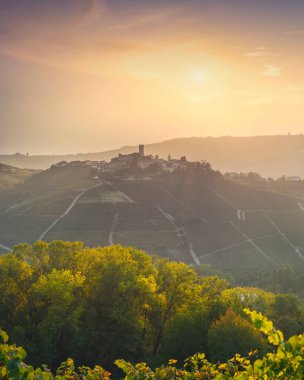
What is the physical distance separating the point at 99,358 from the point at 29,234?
353ft

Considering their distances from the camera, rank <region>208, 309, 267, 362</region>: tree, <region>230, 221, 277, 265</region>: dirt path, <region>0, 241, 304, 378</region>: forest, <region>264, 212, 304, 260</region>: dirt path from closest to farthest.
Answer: <region>0, 241, 304, 378</region>: forest < <region>208, 309, 267, 362</region>: tree < <region>230, 221, 277, 265</region>: dirt path < <region>264, 212, 304, 260</region>: dirt path

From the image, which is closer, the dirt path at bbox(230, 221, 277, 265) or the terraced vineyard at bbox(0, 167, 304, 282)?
the dirt path at bbox(230, 221, 277, 265)

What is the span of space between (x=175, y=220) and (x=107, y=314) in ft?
395

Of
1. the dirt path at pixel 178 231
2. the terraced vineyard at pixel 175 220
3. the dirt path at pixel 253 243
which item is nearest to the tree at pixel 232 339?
the terraced vineyard at pixel 175 220

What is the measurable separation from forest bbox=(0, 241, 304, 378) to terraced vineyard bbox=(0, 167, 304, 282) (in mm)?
80205

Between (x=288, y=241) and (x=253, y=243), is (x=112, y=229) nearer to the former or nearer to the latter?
(x=253, y=243)

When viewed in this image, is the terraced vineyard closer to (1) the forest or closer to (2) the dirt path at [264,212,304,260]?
(2) the dirt path at [264,212,304,260]

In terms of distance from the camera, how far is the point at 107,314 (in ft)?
128

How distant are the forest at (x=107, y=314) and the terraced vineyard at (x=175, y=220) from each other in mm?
80205

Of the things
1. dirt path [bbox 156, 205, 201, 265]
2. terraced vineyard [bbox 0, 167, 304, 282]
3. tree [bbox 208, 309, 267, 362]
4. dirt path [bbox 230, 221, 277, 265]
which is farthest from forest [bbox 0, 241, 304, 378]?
dirt path [bbox 230, 221, 277, 265]

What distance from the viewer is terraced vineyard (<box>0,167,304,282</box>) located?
137 meters

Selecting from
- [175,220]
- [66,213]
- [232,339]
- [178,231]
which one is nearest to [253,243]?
[178,231]

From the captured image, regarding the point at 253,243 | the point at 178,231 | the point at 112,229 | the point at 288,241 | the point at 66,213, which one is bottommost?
the point at 253,243

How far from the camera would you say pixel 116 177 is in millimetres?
195250
